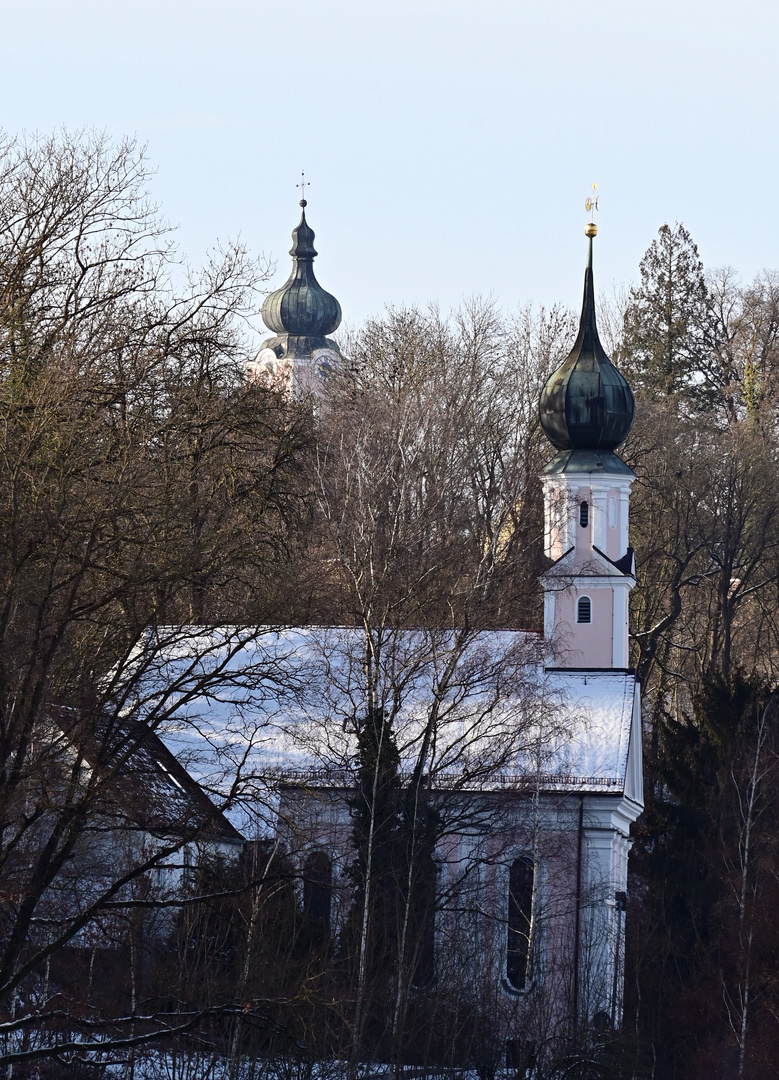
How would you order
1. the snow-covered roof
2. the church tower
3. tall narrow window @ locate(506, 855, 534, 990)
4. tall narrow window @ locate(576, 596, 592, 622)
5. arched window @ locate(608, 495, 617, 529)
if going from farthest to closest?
arched window @ locate(608, 495, 617, 529) < tall narrow window @ locate(576, 596, 592, 622) < the church tower < tall narrow window @ locate(506, 855, 534, 990) < the snow-covered roof

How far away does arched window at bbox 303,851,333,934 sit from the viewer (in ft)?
84.2

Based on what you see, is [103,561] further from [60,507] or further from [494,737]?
[494,737]

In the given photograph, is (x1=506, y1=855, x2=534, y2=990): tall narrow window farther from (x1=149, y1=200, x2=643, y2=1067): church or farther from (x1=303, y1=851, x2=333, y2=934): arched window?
(x1=303, y1=851, x2=333, y2=934): arched window

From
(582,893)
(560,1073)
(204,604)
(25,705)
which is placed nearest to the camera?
(25,705)

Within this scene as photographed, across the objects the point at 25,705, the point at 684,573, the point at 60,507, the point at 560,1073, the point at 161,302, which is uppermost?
the point at 684,573

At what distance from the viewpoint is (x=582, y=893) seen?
2853 centimetres

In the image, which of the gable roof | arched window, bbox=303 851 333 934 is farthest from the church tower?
the gable roof

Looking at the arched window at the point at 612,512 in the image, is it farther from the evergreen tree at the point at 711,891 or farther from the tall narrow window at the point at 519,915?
the tall narrow window at the point at 519,915

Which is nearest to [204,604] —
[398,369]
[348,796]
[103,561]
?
[103,561]

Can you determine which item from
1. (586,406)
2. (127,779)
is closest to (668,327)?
(586,406)

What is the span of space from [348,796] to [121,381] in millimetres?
6988

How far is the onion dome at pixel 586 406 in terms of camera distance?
34750 millimetres

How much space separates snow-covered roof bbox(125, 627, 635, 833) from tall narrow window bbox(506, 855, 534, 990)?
5.20ft

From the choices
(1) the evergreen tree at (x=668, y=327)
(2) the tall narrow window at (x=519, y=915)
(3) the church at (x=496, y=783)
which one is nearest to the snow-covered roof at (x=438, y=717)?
(3) the church at (x=496, y=783)
